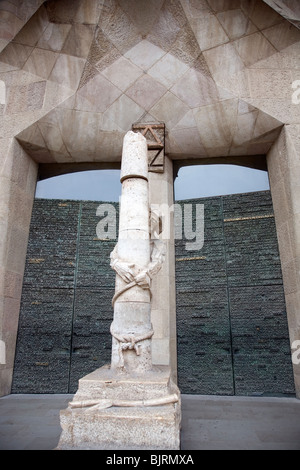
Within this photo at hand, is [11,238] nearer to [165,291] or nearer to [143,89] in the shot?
[165,291]

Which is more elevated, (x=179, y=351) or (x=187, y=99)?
(x=187, y=99)

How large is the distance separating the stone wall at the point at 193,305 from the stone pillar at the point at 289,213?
21 cm

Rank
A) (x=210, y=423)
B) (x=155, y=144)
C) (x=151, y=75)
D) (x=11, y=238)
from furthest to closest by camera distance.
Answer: (x=151, y=75)
(x=155, y=144)
(x=11, y=238)
(x=210, y=423)

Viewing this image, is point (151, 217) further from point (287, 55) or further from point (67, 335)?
point (287, 55)

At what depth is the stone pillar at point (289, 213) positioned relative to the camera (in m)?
5.95

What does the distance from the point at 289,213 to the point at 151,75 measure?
427cm

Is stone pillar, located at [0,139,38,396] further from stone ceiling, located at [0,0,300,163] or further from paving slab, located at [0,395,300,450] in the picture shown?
paving slab, located at [0,395,300,450]

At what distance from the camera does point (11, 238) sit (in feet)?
21.7

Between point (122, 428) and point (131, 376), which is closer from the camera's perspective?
point (122, 428)

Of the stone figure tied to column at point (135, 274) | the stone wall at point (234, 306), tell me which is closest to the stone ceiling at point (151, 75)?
the stone wall at point (234, 306)

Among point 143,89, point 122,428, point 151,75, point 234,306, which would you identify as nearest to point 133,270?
point 122,428
